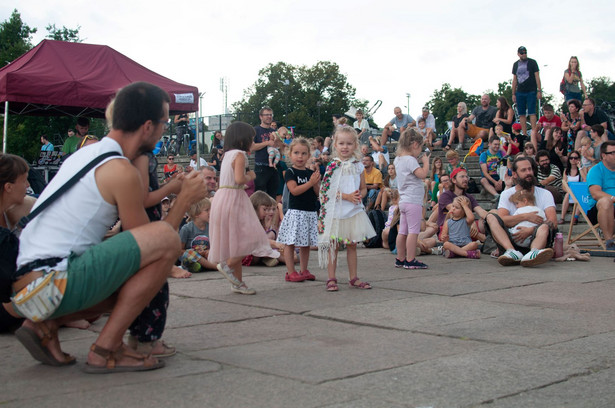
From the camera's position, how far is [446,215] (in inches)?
414

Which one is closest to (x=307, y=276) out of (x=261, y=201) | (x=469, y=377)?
(x=261, y=201)

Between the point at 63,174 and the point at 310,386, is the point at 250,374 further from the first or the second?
the point at 63,174

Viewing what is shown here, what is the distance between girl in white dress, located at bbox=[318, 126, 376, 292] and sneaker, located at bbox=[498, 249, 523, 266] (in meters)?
2.37

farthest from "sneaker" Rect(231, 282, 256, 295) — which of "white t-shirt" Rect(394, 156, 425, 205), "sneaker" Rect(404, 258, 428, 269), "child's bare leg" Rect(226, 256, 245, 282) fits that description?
"white t-shirt" Rect(394, 156, 425, 205)

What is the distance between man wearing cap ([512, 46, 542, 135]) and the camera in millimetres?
15914

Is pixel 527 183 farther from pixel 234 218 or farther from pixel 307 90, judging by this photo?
pixel 307 90

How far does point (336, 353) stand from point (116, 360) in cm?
125

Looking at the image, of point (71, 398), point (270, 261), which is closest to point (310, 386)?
point (71, 398)

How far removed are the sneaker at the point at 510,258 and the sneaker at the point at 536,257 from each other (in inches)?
4.6

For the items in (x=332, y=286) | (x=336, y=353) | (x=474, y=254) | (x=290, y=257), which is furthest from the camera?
(x=474, y=254)

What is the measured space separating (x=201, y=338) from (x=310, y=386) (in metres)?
1.41

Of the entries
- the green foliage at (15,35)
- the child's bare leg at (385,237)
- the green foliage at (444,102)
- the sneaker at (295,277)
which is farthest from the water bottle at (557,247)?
the green foliage at (444,102)

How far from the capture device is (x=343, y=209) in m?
6.93

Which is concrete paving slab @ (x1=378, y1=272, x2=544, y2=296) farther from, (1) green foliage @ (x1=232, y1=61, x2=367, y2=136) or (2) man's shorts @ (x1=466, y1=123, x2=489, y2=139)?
(1) green foliage @ (x1=232, y1=61, x2=367, y2=136)
